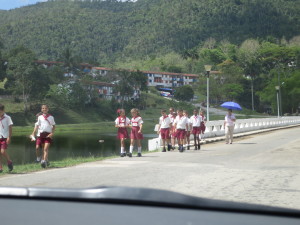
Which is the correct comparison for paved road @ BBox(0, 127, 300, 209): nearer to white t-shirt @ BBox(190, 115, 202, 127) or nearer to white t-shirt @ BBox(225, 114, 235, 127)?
white t-shirt @ BBox(190, 115, 202, 127)

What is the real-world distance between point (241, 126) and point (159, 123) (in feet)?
60.5

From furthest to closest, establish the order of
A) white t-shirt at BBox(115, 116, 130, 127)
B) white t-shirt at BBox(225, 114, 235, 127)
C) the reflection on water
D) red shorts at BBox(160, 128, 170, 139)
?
the reflection on water → white t-shirt at BBox(225, 114, 235, 127) → red shorts at BBox(160, 128, 170, 139) → white t-shirt at BBox(115, 116, 130, 127)

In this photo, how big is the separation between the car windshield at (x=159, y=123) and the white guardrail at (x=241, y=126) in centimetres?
8

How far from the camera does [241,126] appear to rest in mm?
39062

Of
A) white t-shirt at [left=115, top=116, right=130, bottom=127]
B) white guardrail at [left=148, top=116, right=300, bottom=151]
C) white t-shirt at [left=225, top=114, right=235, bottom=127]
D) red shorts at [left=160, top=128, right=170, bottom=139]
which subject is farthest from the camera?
white t-shirt at [left=225, top=114, right=235, bottom=127]

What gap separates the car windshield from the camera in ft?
37.3

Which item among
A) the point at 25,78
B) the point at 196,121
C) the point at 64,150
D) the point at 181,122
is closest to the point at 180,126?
the point at 181,122

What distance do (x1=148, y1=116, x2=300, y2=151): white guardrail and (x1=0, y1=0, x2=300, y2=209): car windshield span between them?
8 cm

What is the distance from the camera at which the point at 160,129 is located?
2103 centimetres

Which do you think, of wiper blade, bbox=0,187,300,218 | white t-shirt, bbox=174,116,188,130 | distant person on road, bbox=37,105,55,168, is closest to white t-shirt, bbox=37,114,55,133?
distant person on road, bbox=37,105,55,168

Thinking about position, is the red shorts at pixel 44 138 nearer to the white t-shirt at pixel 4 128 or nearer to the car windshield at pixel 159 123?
the car windshield at pixel 159 123

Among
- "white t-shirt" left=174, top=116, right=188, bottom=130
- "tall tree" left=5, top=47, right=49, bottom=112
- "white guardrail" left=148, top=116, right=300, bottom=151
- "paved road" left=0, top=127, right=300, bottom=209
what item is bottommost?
"paved road" left=0, top=127, right=300, bottom=209

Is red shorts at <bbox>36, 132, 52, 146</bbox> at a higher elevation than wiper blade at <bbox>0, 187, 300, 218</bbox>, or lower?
lower

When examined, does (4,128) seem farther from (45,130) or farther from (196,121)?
(196,121)
